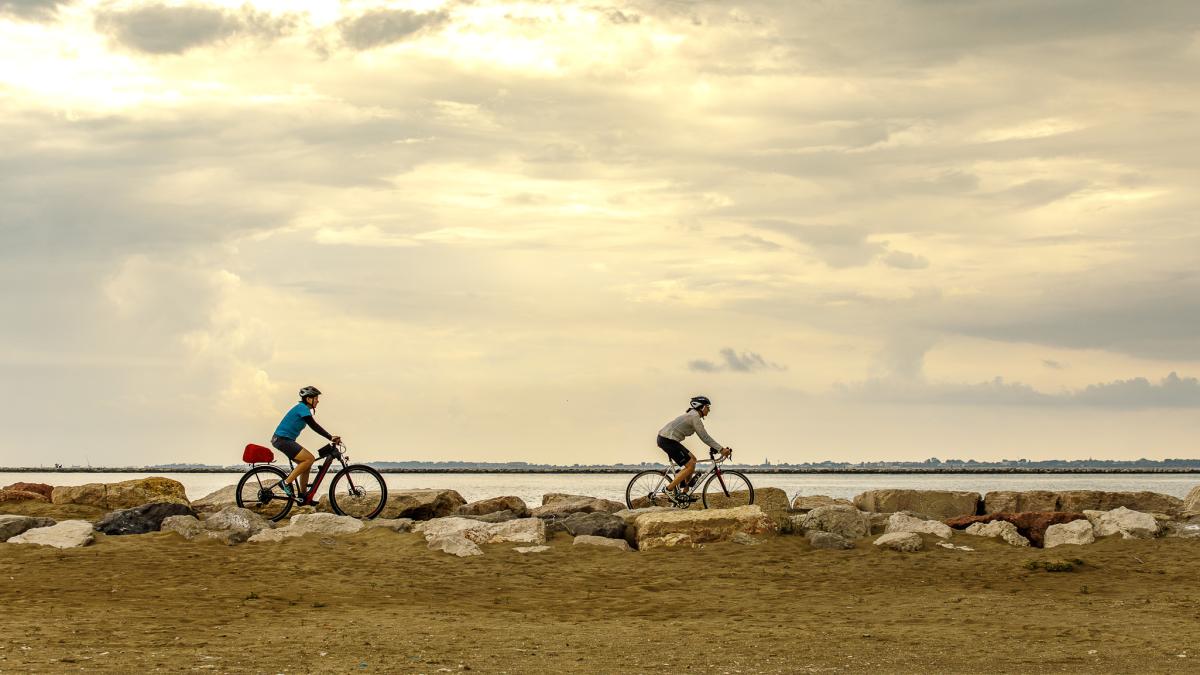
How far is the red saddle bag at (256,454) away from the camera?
19.5 metres

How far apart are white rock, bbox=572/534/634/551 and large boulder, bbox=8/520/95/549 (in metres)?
7.30

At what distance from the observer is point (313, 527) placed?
17984mm

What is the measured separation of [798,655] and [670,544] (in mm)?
6558

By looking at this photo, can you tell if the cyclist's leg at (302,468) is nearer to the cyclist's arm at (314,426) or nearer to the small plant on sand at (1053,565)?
the cyclist's arm at (314,426)

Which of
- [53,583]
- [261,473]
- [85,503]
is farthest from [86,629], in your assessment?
[85,503]

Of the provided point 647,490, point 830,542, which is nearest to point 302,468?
point 647,490

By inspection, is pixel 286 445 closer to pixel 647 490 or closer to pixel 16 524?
pixel 16 524

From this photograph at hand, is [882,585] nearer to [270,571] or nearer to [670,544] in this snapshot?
[670,544]

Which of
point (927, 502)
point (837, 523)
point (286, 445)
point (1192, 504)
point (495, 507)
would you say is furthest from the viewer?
point (927, 502)

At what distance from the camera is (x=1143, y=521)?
18109 millimetres

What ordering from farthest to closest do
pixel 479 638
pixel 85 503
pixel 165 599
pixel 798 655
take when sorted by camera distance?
1. pixel 85 503
2. pixel 165 599
3. pixel 479 638
4. pixel 798 655

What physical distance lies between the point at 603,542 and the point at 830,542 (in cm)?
339

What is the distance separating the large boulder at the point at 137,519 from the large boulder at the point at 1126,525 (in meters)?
14.8

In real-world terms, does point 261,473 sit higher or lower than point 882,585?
higher
